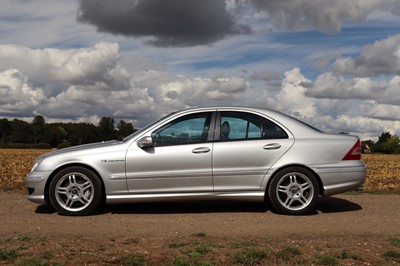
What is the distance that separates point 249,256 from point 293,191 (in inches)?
114

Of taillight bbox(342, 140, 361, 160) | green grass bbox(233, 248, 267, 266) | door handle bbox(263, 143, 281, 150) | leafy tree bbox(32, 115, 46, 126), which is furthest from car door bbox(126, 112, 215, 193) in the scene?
leafy tree bbox(32, 115, 46, 126)

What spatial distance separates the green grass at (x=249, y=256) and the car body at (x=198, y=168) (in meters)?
2.57

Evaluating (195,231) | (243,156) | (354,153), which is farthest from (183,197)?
(354,153)

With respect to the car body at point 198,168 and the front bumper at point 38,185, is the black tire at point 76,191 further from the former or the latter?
the front bumper at point 38,185

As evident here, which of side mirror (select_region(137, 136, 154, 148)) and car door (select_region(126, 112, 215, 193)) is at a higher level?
side mirror (select_region(137, 136, 154, 148))

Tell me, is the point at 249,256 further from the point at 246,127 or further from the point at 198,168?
the point at 246,127

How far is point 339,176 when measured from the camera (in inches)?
310

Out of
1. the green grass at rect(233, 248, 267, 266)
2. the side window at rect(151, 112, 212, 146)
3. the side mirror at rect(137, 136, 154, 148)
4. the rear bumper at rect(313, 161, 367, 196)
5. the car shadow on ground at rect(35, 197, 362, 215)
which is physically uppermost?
the side window at rect(151, 112, 212, 146)

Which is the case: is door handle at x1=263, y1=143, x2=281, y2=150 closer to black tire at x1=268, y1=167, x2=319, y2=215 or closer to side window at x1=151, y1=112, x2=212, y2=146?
black tire at x1=268, y1=167, x2=319, y2=215

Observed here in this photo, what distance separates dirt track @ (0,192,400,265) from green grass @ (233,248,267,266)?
0.21 ft

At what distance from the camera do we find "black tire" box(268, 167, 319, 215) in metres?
7.70

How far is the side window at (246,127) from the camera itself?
7850mm

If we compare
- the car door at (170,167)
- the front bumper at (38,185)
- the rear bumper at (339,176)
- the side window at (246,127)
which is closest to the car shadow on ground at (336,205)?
the rear bumper at (339,176)

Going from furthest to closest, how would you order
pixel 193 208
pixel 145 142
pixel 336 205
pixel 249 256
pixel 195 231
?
pixel 336 205, pixel 193 208, pixel 145 142, pixel 195 231, pixel 249 256
